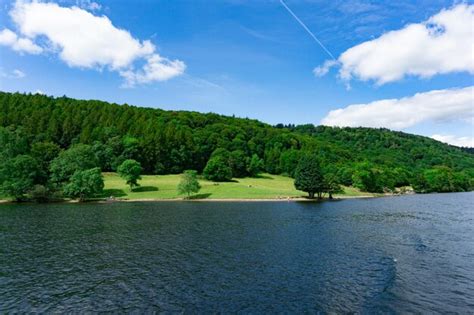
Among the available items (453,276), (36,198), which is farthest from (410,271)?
(36,198)

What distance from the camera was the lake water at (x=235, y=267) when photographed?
26750 mm

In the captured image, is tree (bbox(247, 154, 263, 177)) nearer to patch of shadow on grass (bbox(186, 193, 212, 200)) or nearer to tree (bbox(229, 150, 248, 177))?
tree (bbox(229, 150, 248, 177))

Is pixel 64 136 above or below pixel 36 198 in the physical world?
above

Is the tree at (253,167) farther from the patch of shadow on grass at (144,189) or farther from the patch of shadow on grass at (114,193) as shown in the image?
the patch of shadow on grass at (114,193)

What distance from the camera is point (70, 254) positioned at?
41719mm

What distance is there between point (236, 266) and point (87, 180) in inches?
3508

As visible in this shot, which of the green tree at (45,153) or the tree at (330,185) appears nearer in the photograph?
the green tree at (45,153)

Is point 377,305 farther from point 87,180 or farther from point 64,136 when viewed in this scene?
point 64,136

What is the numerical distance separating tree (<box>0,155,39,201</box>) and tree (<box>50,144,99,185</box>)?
803cm

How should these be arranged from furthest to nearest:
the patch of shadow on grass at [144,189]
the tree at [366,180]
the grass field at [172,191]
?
the tree at [366,180], the patch of shadow on grass at [144,189], the grass field at [172,191]

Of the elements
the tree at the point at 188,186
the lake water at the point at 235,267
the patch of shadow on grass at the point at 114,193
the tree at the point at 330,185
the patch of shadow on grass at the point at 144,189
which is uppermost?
the tree at the point at 330,185

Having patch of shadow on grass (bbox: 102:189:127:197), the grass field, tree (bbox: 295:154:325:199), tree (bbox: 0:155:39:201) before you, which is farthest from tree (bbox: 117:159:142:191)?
tree (bbox: 295:154:325:199)

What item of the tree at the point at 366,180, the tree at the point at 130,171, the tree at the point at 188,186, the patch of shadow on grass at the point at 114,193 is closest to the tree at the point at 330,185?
the tree at the point at 366,180

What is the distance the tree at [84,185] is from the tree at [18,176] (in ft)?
37.0
